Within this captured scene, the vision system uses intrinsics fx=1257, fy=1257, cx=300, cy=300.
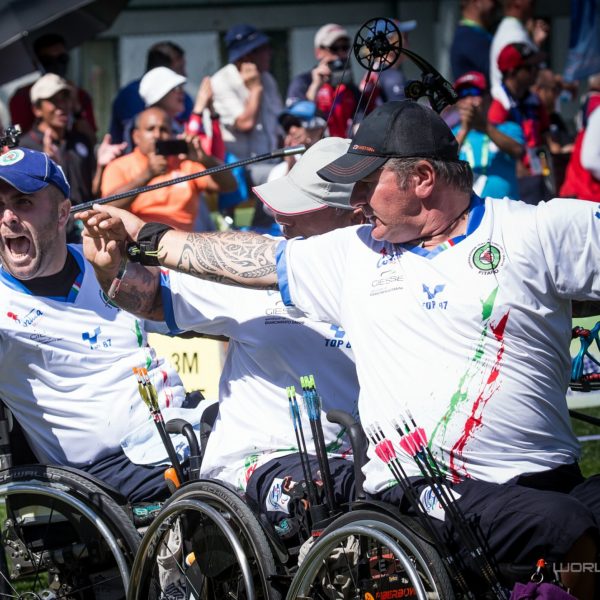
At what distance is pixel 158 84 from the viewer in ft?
29.1

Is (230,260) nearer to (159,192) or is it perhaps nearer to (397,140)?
(397,140)

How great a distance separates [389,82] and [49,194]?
5.84m

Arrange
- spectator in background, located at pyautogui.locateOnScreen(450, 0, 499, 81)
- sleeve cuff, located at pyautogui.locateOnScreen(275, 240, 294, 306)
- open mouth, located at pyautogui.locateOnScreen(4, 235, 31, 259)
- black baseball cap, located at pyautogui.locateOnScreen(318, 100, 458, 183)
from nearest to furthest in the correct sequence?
1. black baseball cap, located at pyautogui.locateOnScreen(318, 100, 458, 183)
2. sleeve cuff, located at pyautogui.locateOnScreen(275, 240, 294, 306)
3. open mouth, located at pyautogui.locateOnScreen(4, 235, 31, 259)
4. spectator in background, located at pyautogui.locateOnScreen(450, 0, 499, 81)

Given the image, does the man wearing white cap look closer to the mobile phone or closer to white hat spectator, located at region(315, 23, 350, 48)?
the mobile phone

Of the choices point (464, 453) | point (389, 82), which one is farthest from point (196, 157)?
point (464, 453)

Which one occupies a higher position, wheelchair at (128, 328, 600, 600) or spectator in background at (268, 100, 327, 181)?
spectator in background at (268, 100, 327, 181)

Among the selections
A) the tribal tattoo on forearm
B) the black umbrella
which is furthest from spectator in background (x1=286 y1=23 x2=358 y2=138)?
the tribal tattoo on forearm

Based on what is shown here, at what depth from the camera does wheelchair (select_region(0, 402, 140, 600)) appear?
4.37 m

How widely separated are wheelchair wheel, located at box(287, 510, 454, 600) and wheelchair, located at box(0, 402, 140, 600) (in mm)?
918

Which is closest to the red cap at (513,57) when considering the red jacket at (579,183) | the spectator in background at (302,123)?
the red jacket at (579,183)

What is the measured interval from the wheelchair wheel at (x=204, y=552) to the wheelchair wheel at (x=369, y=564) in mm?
203

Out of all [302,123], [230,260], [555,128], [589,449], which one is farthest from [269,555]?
[555,128]

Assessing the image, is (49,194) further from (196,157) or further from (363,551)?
(196,157)

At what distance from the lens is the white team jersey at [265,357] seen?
171 inches
